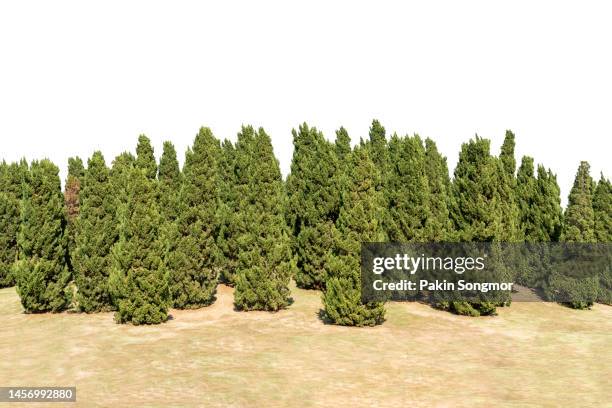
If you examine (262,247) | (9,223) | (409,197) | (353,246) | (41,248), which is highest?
(409,197)

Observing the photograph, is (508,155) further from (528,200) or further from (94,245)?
(94,245)

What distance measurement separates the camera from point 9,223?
46.2 meters

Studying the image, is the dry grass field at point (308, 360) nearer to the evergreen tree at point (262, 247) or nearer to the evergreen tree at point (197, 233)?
the evergreen tree at point (262, 247)

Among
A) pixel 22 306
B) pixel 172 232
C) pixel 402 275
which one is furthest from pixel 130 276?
pixel 402 275

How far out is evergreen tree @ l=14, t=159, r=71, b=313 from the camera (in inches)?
1329

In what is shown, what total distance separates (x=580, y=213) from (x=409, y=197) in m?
12.1

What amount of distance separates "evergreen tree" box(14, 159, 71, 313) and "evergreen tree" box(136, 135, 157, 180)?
893 centimetres

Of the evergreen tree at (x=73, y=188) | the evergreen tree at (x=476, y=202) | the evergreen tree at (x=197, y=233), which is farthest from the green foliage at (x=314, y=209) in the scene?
the evergreen tree at (x=73, y=188)

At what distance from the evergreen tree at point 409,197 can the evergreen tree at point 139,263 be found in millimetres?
16833

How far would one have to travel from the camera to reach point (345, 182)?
31562mm

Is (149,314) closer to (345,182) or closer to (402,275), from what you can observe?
(345,182)

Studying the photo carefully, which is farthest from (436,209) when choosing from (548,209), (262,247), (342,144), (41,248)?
(41,248)

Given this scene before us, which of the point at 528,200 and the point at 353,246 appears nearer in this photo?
the point at 353,246

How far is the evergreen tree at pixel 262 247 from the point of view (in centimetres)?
3450
